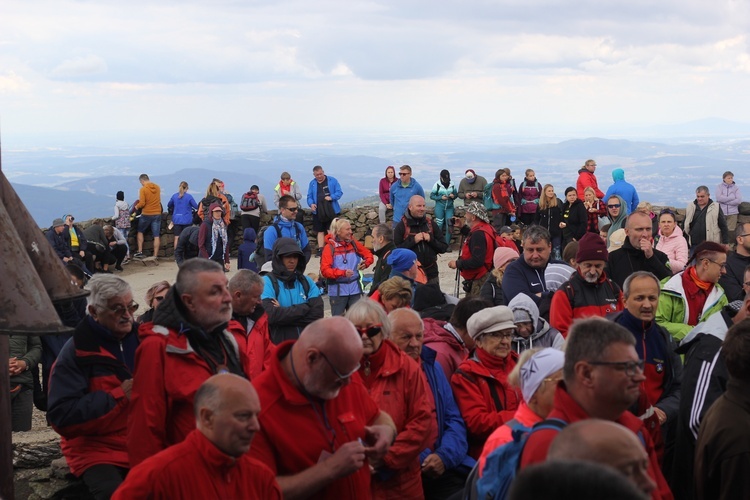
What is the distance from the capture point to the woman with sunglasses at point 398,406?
15.6ft

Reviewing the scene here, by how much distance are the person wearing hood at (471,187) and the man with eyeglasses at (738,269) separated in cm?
1031

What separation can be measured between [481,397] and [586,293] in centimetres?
173

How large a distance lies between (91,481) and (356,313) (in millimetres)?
1788

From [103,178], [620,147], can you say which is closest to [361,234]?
[620,147]

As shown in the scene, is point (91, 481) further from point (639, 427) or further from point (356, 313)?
point (639, 427)

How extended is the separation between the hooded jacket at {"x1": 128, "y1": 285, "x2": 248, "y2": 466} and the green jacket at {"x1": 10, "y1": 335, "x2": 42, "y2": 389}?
371 centimetres

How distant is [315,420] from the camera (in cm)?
368

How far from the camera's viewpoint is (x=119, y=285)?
4895 mm

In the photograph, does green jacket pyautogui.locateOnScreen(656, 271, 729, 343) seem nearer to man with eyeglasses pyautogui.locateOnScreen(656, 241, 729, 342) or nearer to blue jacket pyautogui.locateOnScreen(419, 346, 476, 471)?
man with eyeglasses pyautogui.locateOnScreen(656, 241, 729, 342)

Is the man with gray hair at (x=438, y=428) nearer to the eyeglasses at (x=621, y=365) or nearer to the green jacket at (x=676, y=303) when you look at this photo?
the eyeglasses at (x=621, y=365)

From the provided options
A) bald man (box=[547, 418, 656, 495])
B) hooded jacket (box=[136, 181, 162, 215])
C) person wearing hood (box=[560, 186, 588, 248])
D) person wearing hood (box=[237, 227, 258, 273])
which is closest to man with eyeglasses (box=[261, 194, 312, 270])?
person wearing hood (box=[237, 227, 258, 273])

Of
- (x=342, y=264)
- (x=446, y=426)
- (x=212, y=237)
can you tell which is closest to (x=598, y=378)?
(x=446, y=426)

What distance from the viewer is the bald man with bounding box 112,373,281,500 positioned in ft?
10.5

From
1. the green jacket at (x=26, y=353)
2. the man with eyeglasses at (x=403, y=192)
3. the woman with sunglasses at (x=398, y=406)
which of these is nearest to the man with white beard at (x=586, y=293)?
the woman with sunglasses at (x=398, y=406)
